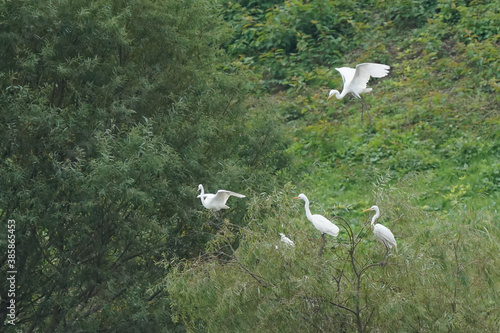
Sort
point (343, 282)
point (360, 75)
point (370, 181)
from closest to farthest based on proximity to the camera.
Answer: point (343, 282), point (360, 75), point (370, 181)

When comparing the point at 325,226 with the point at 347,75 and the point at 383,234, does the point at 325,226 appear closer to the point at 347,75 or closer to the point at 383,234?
the point at 383,234

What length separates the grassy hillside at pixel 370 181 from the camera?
795 cm

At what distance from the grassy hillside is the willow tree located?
125 cm

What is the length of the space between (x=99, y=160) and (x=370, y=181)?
7.78 m

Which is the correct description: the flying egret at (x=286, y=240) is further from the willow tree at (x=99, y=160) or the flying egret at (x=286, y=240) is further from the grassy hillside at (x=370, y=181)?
the willow tree at (x=99, y=160)

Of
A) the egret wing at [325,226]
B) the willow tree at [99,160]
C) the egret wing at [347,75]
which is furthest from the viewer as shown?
the egret wing at [347,75]

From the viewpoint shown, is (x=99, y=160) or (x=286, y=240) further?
(x=99, y=160)

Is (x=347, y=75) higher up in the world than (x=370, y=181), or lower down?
higher up

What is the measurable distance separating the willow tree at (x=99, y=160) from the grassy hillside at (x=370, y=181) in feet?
4.11

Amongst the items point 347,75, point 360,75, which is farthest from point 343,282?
point 347,75

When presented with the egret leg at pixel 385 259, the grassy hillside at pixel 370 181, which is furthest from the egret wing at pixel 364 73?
the egret leg at pixel 385 259

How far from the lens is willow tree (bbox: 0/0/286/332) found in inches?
411

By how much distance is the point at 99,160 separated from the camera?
9961 millimetres

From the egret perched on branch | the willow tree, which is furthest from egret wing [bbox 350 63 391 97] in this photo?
the willow tree
